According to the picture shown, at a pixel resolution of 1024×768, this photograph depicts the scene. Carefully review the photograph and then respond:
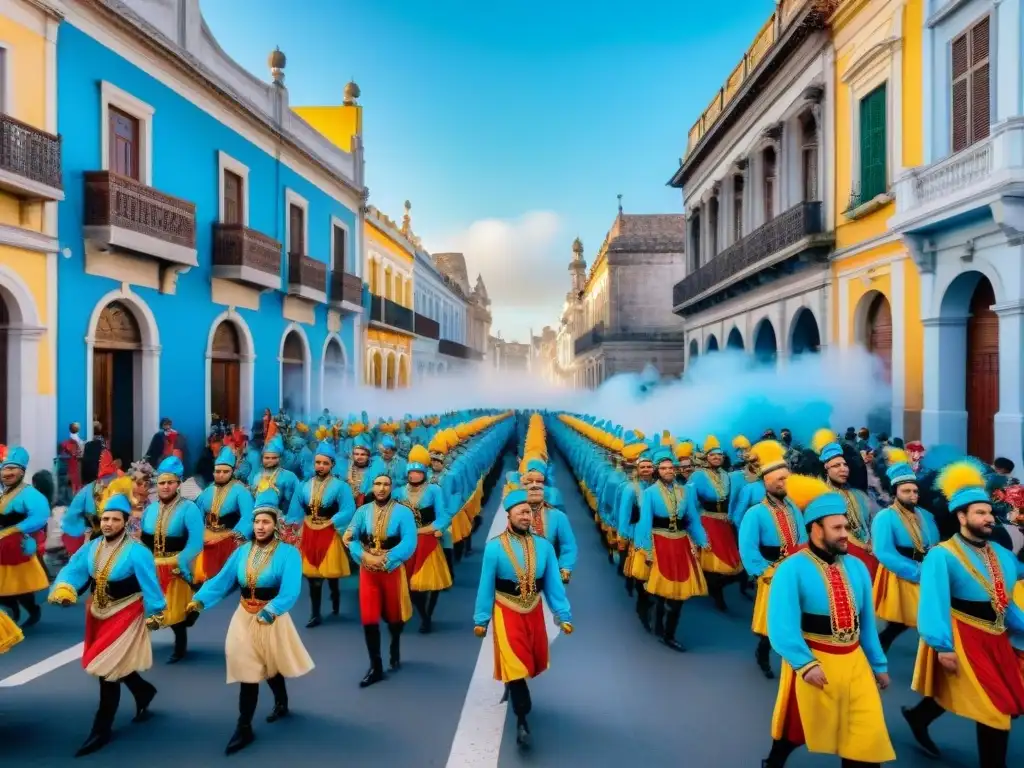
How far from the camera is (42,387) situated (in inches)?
448

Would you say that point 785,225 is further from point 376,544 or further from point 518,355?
point 518,355

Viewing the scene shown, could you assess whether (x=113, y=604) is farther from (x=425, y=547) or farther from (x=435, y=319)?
(x=435, y=319)

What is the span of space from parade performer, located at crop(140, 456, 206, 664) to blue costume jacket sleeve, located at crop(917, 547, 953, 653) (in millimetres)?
5171

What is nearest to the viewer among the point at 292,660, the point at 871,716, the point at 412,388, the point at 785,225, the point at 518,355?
the point at 871,716

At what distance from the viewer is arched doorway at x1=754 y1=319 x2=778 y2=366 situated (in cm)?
2101

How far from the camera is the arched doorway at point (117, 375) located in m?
13.3

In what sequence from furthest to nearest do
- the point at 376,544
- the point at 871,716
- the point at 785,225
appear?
the point at 785,225 < the point at 376,544 < the point at 871,716

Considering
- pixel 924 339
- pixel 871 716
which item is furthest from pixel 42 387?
pixel 924 339

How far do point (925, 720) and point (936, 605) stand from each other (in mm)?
1006

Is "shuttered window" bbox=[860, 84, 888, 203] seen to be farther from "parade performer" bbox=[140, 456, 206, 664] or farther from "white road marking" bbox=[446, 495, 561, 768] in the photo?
"parade performer" bbox=[140, 456, 206, 664]

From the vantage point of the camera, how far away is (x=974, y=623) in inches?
161

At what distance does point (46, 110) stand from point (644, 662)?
454 inches

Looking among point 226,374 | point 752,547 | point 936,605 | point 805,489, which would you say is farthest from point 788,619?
point 226,374

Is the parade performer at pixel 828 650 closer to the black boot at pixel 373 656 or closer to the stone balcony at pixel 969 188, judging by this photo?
the black boot at pixel 373 656
